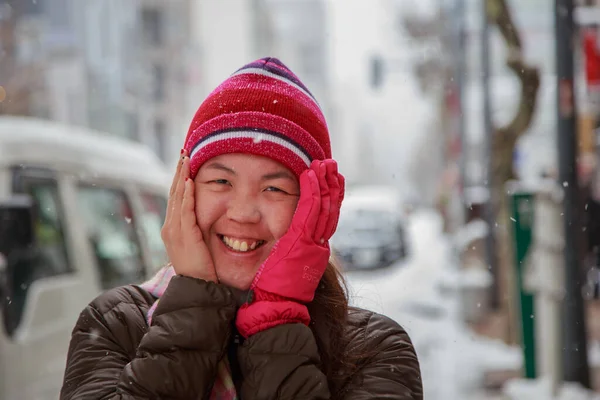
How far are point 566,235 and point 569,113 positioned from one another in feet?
2.81

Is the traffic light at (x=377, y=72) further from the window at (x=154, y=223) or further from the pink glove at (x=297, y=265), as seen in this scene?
the pink glove at (x=297, y=265)

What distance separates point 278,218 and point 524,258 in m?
4.43

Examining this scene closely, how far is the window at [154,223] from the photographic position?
4.68 metres

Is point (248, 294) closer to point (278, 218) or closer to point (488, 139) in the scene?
point (278, 218)

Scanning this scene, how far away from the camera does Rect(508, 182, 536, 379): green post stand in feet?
18.6

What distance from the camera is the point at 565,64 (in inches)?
207

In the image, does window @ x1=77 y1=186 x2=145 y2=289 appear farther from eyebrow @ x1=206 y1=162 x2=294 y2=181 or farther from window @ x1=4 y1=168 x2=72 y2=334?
eyebrow @ x1=206 y1=162 x2=294 y2=181

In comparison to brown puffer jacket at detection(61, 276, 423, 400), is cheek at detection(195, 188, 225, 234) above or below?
above

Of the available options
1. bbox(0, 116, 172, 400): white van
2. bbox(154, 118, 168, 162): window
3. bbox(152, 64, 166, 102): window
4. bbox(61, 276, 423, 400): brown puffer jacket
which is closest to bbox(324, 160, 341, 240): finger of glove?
bbox(61, 276, 423, 400): brown puffer jacket

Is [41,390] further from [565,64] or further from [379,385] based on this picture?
[565,64]

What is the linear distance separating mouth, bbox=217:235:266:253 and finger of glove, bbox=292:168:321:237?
0.37 ft

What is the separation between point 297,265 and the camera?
1.68 m

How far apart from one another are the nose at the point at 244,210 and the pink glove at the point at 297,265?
83 millimetres

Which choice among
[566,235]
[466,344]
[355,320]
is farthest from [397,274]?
[355,320]
